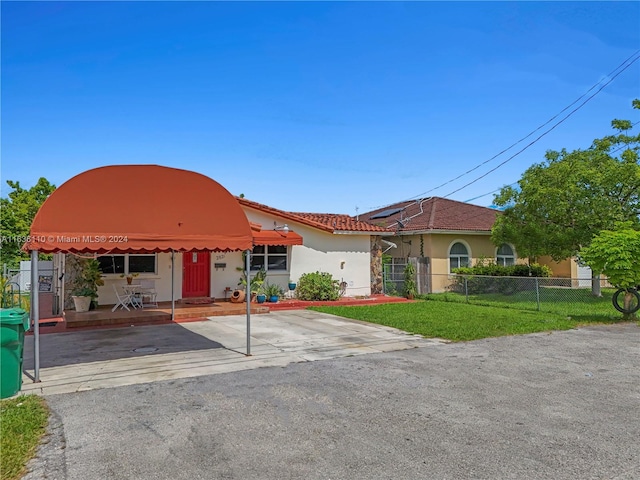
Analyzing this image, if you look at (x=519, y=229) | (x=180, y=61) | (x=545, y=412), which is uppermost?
(x=180, y=61)

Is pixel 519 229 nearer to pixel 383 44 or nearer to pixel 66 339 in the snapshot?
pixel 383 44

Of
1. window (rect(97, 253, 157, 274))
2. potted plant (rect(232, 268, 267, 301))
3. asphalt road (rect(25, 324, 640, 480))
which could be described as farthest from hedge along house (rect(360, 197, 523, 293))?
asphalt road (rect(25, 324, 640, 480))

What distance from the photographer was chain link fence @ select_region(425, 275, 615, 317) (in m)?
15.6

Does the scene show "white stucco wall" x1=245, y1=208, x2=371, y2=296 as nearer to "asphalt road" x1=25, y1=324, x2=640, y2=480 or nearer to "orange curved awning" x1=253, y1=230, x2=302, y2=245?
"orange curved awning" x1=253, y1=230, x2=302, y2=245

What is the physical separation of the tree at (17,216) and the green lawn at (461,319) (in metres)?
23.0

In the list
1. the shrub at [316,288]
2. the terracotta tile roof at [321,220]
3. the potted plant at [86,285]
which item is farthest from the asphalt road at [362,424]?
the terracotta tile roof at [321,220]

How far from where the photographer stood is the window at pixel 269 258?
1867 cm

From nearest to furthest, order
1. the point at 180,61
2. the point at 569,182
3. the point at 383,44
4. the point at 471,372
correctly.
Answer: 1. the point at 471,372
2. the point at 180,61
3. the point at 383,44
4. the point at 569,182

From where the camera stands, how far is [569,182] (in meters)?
17.7

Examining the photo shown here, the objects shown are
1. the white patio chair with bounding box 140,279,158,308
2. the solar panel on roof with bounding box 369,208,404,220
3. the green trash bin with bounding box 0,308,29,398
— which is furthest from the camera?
the solar panel on roof with bounding box 369,208,404,220

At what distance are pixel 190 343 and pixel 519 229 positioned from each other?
15184mm

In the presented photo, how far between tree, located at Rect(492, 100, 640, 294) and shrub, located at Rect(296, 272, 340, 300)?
8.32m

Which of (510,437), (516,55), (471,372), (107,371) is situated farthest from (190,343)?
(516,55)

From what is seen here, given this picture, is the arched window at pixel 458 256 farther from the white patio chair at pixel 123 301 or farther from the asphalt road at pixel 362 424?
the white patio chair at pixel 123 301
